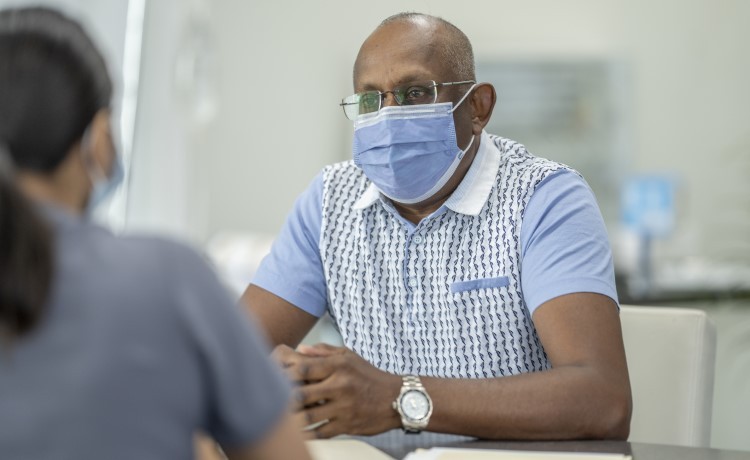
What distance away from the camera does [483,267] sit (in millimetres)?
1776

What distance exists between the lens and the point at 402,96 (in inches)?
73.3

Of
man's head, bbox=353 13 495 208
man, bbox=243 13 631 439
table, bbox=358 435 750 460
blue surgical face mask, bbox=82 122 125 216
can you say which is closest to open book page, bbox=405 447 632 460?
table, bbox=358 435 750 460

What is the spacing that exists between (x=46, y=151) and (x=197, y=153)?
12.6ft

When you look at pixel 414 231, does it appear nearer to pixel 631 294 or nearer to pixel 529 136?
pixel 631 294

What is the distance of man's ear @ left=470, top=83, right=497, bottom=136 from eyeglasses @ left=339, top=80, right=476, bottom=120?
0.04 metres

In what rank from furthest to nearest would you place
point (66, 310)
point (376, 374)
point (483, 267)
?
point (483, 267) → point (376, 374) → point (66, 310)

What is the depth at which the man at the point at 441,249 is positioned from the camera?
1585 mm

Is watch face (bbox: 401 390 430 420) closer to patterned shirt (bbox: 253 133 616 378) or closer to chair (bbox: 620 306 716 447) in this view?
patterned shirt (bbox: 253 133 616 378)

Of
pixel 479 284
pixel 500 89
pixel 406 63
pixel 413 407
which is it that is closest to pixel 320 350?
pixel 413 407

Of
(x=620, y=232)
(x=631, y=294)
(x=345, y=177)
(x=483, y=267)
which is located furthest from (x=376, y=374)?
(x=620, y=232)

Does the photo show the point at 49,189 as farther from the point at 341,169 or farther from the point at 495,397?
the point at 341,169

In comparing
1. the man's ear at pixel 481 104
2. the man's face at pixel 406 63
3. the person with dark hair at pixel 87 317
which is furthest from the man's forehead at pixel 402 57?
the person with dark hair at pixel 87 317

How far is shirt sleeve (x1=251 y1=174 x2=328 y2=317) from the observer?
193 cm

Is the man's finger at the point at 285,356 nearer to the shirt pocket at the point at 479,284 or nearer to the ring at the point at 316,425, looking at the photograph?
the ring at the point at 316,425
